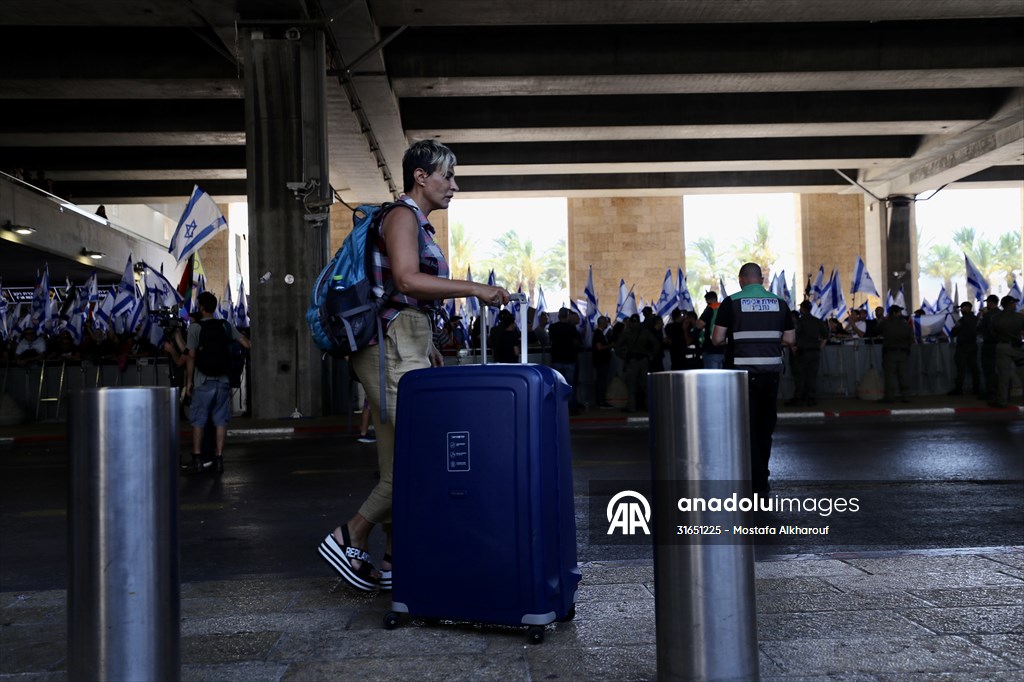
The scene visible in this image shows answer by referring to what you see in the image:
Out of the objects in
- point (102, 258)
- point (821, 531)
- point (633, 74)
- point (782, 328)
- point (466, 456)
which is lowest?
point (821, 531)

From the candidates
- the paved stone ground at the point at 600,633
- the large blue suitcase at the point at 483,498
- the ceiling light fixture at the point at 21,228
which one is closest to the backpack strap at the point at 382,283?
the large blue suitcase at the point at 483,498

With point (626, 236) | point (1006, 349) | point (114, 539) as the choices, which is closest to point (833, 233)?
point (626, 236)

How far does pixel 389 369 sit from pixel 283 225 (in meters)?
14.0

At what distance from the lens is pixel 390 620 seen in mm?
3777

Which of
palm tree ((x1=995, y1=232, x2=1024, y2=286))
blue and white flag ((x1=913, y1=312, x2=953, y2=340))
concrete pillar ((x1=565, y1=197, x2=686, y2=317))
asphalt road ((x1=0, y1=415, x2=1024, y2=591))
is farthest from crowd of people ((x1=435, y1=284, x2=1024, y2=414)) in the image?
palm tree ((x1=995, y1=232, x2=1024, y2=286))

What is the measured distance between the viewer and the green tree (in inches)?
3469

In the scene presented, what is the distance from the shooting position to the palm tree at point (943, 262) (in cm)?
9181

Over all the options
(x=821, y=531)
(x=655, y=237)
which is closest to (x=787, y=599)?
(x=821, y=531)

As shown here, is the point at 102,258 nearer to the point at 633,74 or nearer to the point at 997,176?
the point at 633,74

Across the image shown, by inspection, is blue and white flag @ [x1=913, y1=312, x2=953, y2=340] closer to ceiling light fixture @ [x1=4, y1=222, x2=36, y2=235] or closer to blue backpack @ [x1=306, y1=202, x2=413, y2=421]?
ceiling light fixture @ [x1=4, y1=222, x2=36, y2=235]

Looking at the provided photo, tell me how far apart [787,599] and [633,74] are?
18.0 m

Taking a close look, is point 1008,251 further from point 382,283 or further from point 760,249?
point 382,283

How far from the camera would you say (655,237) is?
40344mm

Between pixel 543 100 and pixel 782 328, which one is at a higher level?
pixel 543 100
